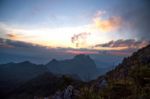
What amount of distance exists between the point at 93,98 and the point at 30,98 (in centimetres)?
11095

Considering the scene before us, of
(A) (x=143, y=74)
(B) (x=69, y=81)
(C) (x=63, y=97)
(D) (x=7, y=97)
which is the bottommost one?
(D) (x=7, y=97)

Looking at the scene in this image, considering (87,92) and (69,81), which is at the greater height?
(87,92)

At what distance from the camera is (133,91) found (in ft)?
59.5

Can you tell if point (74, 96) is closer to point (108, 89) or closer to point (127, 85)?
point (108, 89)

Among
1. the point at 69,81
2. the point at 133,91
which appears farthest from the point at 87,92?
the point at 69,81

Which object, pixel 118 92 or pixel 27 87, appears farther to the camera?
pixel 27 87

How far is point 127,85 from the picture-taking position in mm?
19688

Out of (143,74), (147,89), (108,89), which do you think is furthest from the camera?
(143,74)

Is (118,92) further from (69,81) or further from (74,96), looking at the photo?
(69,81)

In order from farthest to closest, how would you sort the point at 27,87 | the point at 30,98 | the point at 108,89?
the point at 27,87, the point at 30,98, the point at 108,89

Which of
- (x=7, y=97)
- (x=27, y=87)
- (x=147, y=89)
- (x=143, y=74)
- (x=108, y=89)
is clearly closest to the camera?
(x=147, y=89)

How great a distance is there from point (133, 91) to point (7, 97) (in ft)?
454

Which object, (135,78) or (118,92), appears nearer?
(118,92)

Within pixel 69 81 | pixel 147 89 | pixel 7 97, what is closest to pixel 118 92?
pixel 147 89
